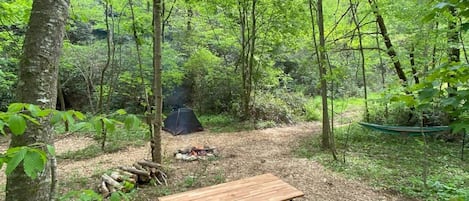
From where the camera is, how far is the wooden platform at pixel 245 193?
6.25 feet

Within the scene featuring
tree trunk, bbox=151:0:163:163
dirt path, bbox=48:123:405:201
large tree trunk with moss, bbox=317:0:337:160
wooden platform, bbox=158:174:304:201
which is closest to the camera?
wooden platform, bbox=158:174:304:201

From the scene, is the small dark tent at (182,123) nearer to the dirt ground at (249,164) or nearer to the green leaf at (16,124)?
the dirt ground at (249,164)

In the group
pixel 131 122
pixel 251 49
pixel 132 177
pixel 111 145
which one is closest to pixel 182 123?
pixel 111 145

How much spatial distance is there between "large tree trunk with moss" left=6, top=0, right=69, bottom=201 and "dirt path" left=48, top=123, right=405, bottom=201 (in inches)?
88.7

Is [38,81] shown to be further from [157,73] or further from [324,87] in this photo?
[324,87]

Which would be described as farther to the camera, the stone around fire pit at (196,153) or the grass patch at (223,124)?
the grass patch at (223,124)

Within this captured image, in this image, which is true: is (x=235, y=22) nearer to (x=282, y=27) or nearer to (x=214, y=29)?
(x=214, y=29)

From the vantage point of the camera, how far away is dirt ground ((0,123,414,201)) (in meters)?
2.97

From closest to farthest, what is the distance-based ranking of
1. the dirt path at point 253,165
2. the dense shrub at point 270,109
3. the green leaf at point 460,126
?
the green leaf at point 460,126 → the dirt path at point 253,165 → the dense shrub at point 270,109

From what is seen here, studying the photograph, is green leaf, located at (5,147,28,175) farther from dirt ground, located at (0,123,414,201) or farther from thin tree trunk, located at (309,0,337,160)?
thin tree trunk, located at (309,0,337,160)

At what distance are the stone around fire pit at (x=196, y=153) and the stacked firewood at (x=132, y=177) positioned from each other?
0.85 meters

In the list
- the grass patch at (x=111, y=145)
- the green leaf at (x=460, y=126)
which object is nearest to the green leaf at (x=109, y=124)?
the green leaf at (x=460, y=126)

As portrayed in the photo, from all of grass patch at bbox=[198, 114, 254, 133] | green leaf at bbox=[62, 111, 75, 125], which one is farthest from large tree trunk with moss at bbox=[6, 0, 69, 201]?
grass patch at bbox=[198, 114, 254, 133]

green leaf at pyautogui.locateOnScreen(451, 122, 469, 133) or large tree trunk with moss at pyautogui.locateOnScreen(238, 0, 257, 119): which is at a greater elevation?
large tree trunk with moss at pyautogui.locateOnScreen(238, 0, 257, 119)
